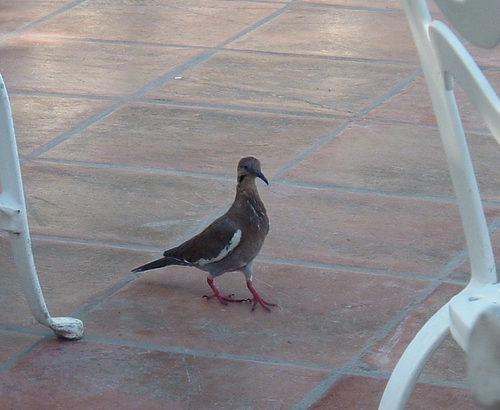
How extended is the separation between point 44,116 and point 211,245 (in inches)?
90.1

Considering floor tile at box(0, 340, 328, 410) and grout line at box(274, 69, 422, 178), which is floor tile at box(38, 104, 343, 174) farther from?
floor tile at box(0, 340, 328, 410)

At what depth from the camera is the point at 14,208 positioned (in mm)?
3041

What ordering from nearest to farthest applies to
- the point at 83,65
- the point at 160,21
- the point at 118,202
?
the point at 118,202 → the point at 83,65 → the point at 160,21

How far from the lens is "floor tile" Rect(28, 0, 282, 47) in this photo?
703 centimetres

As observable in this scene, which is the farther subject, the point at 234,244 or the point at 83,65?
the point at 83,65

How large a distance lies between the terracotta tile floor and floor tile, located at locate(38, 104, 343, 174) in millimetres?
14

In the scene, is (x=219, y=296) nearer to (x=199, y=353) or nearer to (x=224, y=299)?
(x=224, y=299)

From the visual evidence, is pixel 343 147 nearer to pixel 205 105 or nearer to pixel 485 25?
pixel 205 105

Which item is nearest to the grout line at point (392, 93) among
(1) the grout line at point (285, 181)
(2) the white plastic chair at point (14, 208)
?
(1) the grout line at point (285, 181)

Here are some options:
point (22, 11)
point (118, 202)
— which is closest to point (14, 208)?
point (118, 202)

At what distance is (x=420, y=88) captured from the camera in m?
6.00

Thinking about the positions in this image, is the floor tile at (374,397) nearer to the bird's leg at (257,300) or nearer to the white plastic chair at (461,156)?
the bird's leg at (257,300)

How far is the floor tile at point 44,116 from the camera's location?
527 centimetres

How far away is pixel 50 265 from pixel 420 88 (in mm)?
2846
